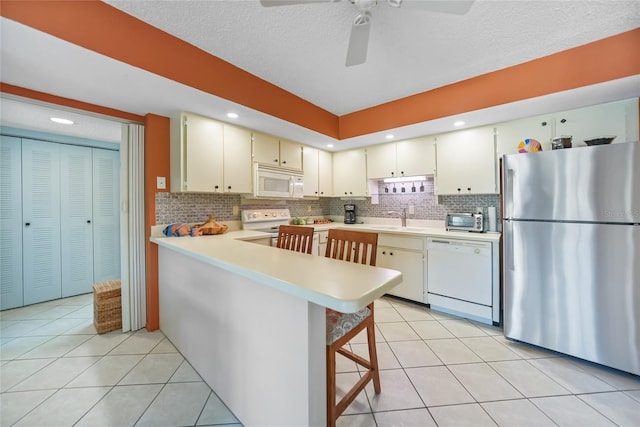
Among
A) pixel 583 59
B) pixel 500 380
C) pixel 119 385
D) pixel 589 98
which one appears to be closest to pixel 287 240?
pixel 119 385

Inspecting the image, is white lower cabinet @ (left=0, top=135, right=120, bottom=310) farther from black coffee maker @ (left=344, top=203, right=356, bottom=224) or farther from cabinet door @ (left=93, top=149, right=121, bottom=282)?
black coffee maker @ (left=344, top=203, right=356, bottom=224)

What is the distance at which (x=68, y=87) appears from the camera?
179 centimetres

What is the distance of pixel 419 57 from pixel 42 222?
4575 mm

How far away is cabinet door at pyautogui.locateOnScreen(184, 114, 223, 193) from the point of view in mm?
2320

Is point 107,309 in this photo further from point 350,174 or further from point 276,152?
point 350,174

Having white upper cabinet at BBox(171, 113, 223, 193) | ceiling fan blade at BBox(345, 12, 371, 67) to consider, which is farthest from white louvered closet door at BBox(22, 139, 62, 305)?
ceiling fan blade at BBox(345, 12, 371, 67)

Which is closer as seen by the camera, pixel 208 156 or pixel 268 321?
pixel 268 321

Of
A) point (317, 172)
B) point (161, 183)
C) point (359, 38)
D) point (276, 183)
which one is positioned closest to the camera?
point (359, 38)

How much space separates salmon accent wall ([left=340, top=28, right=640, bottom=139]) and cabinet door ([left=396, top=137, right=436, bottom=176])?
0.56 meters

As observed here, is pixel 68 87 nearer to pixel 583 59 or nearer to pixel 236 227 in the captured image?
pixel 236 227

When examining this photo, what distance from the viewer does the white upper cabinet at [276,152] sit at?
9.61 feet

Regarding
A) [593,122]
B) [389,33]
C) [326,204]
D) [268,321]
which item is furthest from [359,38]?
[326,204]

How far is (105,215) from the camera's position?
336 centimetres

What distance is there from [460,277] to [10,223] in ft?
16.8
